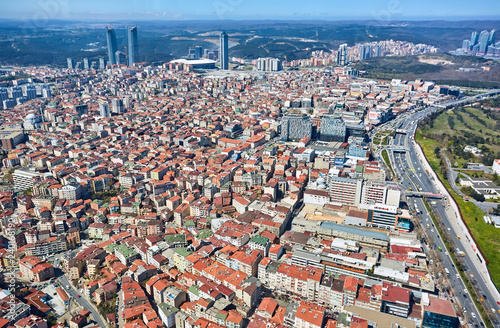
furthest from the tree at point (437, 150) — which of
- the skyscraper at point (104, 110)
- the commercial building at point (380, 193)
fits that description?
the skyscraper at point (104, 110)

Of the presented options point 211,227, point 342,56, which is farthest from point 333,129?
point 342,56

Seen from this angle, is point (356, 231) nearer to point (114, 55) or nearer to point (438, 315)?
point (438, 315)

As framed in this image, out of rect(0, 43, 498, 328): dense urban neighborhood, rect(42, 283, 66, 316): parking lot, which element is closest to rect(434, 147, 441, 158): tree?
rect(0, 43, 498, 328): dense urban neighborhood

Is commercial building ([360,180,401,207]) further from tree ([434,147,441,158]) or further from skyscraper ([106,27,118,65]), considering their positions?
skyscraper ([106,27,118,65])

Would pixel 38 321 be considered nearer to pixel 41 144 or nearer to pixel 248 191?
pixel 248 191

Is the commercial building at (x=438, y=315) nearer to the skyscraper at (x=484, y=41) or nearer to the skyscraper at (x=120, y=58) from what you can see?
the skyscraper at (x=120, y=58)

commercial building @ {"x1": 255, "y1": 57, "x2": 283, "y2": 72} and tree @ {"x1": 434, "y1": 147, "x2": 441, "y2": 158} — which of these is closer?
tree @ {"x1": 434, "y1": 147, "x2": 441, "y2": 158}
